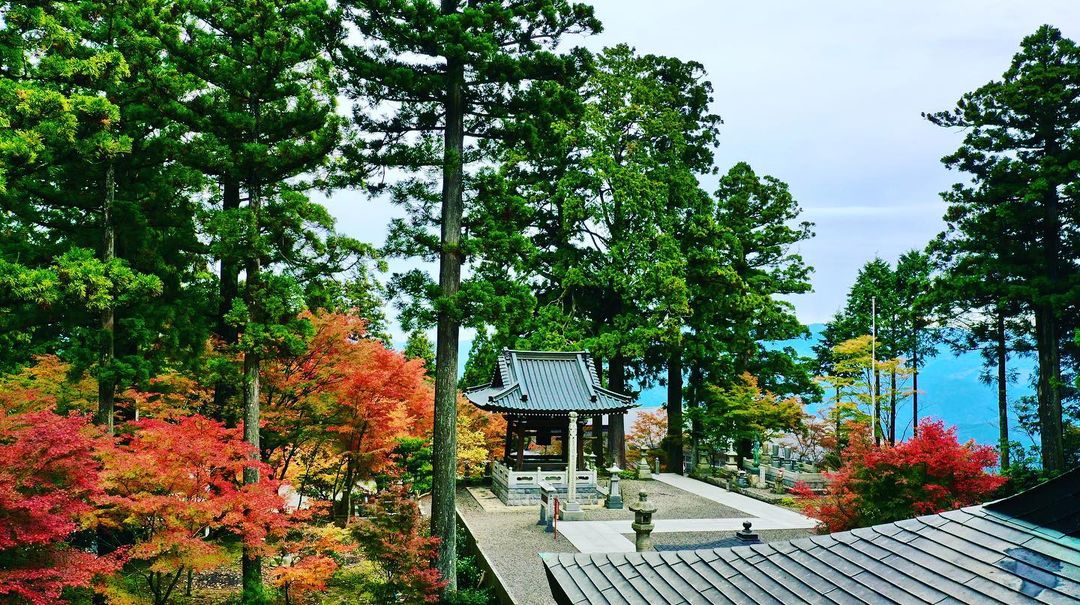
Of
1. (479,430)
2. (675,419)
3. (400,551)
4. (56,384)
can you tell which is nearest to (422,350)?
(479,430)

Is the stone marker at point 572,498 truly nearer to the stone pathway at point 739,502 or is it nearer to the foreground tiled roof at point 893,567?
the stone pathway at point 739,502

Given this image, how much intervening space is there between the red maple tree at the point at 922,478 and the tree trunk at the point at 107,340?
537 inches

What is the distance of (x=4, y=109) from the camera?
9.92 m

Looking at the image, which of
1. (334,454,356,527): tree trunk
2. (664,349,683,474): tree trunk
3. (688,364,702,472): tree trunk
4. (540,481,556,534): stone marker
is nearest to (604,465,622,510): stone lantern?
(540,481,556,534): stone marker

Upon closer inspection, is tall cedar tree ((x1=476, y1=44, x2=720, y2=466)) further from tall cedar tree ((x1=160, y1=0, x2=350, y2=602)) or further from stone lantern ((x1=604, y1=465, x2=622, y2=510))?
tall cedar tree ((x1=160, y1=0, x2=350, y2=602))

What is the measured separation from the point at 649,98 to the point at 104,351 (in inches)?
846

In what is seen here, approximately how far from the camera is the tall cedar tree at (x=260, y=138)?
12.5 meters

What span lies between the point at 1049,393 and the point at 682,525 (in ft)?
43.6

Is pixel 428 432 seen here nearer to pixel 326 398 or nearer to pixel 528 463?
pixel 528 463

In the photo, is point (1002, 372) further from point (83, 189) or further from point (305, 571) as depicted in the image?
point (83, 189)

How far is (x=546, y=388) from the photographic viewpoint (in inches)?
884

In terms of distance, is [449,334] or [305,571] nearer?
[305,571]

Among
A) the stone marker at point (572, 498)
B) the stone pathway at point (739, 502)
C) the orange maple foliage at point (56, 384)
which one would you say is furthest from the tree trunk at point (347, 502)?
the stone pathway at point (739, 502)

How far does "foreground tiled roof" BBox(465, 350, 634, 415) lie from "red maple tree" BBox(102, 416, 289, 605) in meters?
10.6
